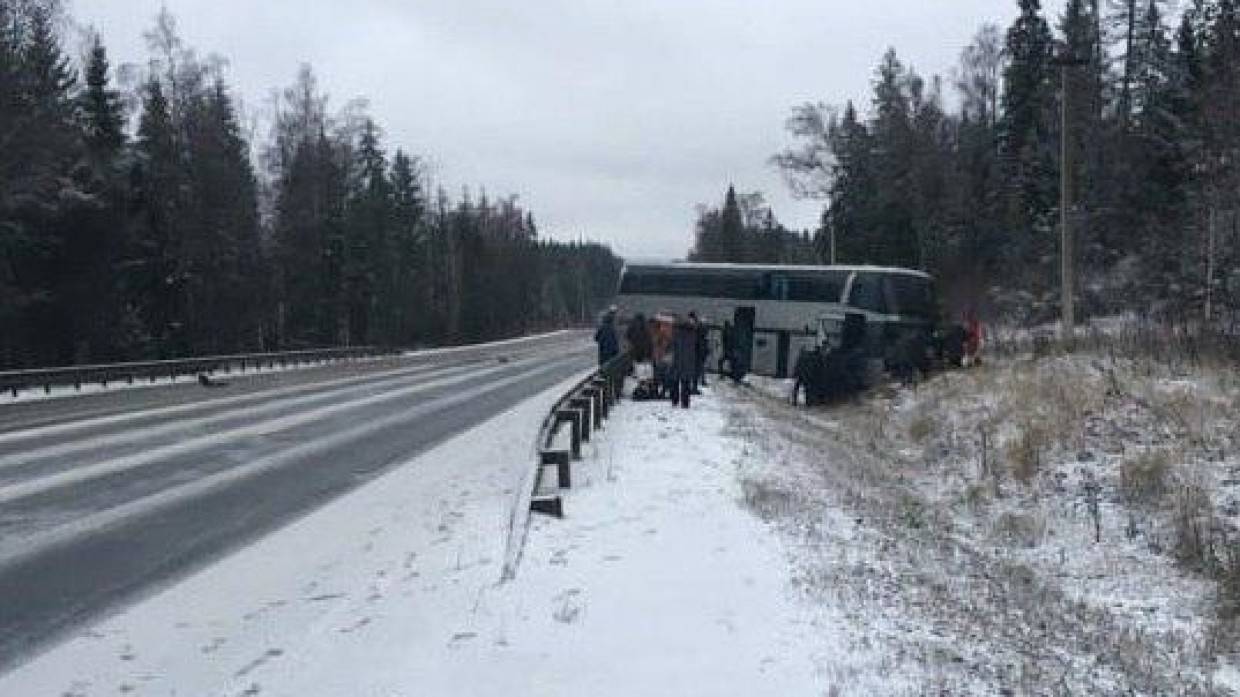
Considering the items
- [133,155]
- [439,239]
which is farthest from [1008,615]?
[439,239]

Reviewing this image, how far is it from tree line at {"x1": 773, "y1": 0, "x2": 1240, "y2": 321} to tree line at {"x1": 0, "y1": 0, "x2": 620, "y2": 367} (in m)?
30.0

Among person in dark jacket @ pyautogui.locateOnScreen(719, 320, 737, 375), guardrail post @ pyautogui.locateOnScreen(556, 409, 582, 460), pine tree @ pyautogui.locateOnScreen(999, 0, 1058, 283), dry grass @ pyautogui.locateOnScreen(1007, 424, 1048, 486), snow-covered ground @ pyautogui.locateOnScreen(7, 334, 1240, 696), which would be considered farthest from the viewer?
pine tree @ pyautogui.locateOnScreen(999, 0, 1058, 283)

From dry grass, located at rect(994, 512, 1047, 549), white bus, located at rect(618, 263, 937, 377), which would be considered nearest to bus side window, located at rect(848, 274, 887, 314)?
white bus, located at rect(618, 263, 937, 377)

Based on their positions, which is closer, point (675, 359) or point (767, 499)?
point (767, 499)

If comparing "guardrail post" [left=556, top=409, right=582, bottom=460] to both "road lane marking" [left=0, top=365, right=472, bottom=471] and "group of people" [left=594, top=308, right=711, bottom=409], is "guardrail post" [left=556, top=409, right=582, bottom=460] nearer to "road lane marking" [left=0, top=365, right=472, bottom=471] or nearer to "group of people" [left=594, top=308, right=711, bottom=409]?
"road lane marking" [left=0, top=365, right=472, bottom=471]

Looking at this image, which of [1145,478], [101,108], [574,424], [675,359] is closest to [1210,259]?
[675,359]

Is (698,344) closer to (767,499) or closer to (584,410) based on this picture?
(584,410)

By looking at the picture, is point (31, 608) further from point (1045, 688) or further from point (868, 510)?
point (868, 510)

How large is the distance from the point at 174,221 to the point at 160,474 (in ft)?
153

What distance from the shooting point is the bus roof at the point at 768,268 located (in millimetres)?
37031

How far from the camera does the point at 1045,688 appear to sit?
7.92m

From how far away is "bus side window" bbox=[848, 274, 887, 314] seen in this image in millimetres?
36188

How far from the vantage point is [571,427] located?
16.9 metres

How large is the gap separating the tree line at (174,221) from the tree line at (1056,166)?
2995 cm
